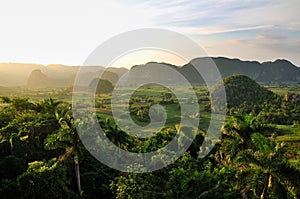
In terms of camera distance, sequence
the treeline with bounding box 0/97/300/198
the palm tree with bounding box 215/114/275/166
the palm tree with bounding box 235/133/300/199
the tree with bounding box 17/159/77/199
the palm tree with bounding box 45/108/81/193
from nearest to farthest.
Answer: the palm tree with bounding box 235/133/300/199
the treeline with bounding box 0/97/300/198
the tree with bounding box 17/159/77/199
the palm tree with bounding box 45/108/81/193
the palm tree with bounding box 215/114/275/166

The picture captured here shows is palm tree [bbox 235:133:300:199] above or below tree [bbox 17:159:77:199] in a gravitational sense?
above

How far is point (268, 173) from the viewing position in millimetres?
15047

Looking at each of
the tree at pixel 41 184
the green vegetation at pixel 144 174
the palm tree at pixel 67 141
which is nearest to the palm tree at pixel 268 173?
the green vegetation at pixel 144 174

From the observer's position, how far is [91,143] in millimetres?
26984

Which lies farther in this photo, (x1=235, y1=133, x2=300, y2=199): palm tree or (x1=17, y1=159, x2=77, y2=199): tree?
(x1=17, y1=159, x2=77, y2=199): tree

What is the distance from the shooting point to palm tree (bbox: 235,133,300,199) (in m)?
14.3

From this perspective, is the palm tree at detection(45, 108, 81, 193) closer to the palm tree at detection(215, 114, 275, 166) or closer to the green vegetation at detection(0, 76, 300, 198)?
the green vegetation at detection(0, 76, 300, 198)

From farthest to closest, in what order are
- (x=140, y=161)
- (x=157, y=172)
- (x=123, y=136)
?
(x=123, y=136), (x=140, y=161), (x=157, y=172)

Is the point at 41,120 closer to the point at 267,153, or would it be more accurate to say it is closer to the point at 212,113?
the point at 267,153

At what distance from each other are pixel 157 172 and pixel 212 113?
52470 millimetres

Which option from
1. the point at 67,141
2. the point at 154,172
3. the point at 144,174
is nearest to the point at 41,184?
the point at 67,141

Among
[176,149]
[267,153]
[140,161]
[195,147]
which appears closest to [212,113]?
[195,147]

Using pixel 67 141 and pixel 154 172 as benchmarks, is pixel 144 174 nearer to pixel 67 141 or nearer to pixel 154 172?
pixel 154 172

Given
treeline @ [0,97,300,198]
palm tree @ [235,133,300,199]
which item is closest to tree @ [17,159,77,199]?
treeline @ [0,97,300,198]
